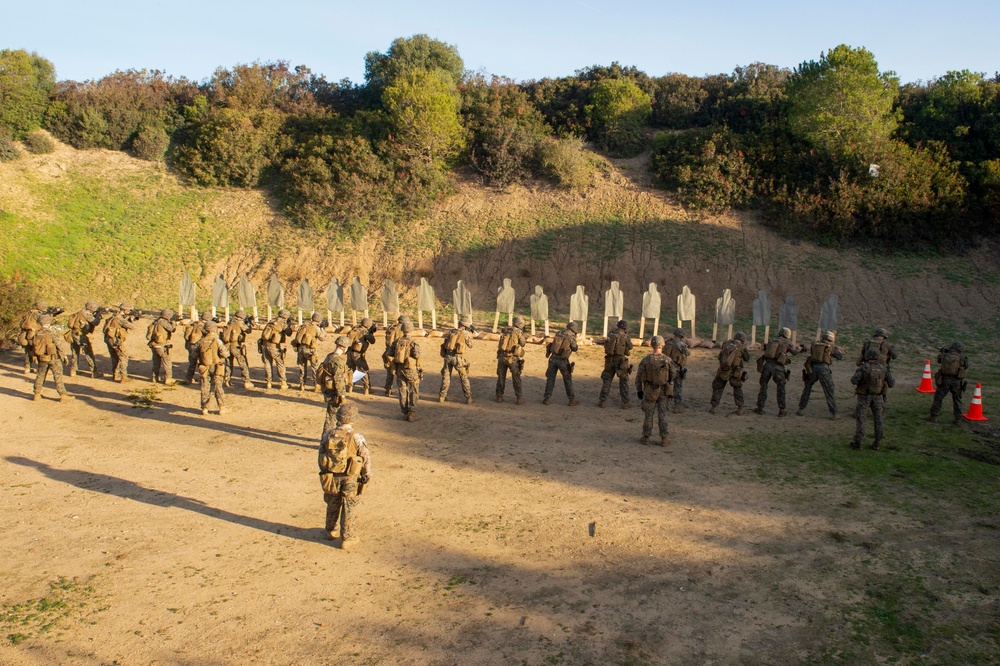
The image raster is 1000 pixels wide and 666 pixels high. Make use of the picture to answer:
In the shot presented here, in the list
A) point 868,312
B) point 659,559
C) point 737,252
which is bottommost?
point 659,559

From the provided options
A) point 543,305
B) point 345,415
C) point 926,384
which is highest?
A: point 543,305

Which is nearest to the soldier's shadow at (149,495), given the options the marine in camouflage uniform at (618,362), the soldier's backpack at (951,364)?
the marine in camouflage uniform at (618,362)

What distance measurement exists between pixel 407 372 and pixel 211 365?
3.96 metres

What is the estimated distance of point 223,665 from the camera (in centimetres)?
668

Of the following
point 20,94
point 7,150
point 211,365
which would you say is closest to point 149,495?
point 211,365

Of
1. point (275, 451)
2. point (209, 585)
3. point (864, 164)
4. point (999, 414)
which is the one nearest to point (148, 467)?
point (275, 451)

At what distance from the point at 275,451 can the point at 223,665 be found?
6.50 m

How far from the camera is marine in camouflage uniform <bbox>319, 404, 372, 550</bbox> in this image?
343 inches

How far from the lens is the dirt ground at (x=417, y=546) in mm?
7059

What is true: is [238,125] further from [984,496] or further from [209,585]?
[984,496]

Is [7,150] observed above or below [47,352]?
above

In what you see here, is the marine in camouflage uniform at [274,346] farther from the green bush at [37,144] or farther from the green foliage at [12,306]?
the green bush at [37,144]

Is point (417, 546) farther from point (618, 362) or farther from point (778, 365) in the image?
point (778, 365)

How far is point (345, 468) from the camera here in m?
8.77
